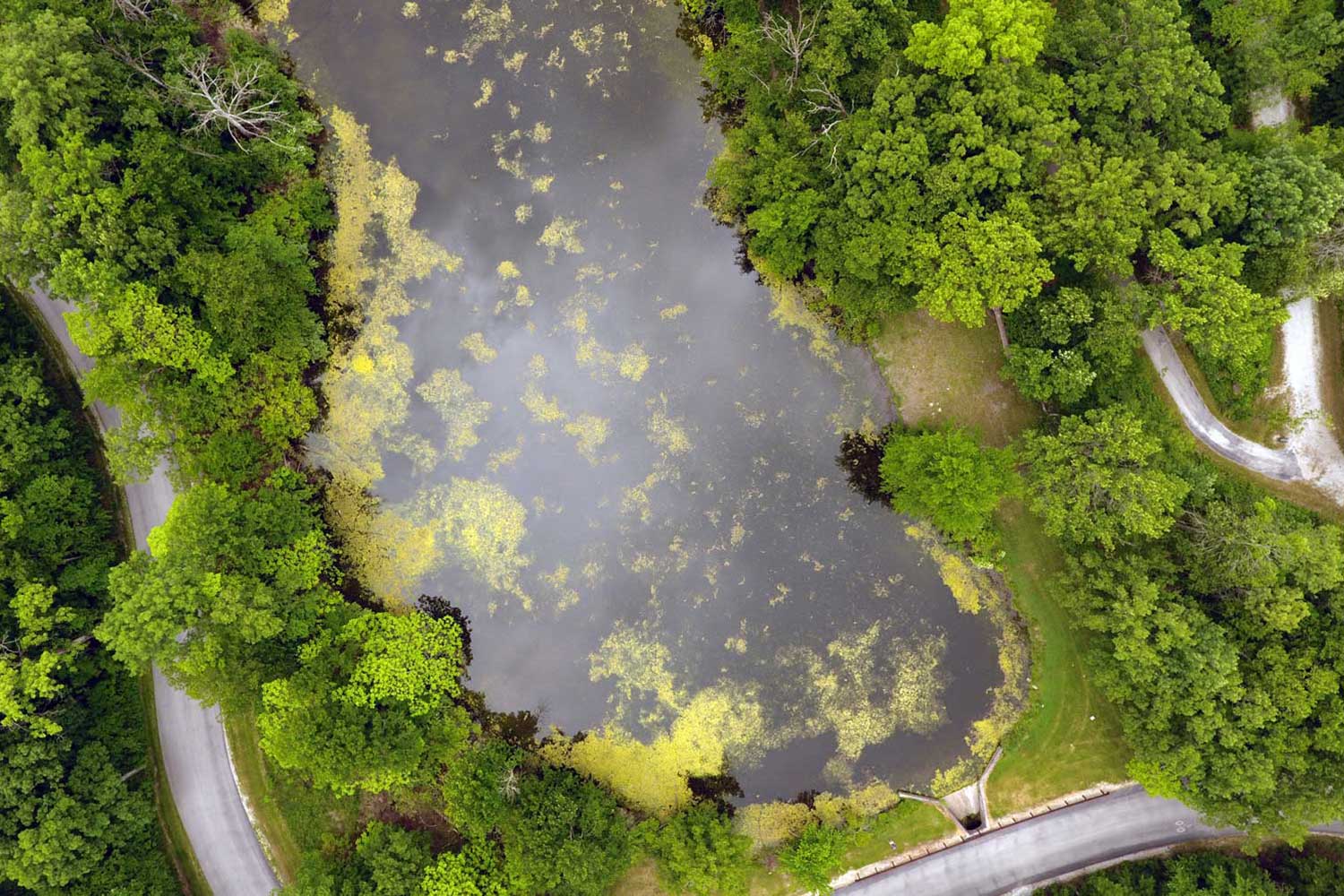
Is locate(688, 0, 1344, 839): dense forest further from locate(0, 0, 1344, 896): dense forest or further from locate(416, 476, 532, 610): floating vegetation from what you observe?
locate(416, 476, 532, 610): floating vegetation

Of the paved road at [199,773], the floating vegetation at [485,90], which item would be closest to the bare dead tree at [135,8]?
the paved road at [199,773]

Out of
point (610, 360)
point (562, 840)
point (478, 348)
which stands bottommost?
point (562, 840)

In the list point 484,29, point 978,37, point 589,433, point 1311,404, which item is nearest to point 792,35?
point 978,37

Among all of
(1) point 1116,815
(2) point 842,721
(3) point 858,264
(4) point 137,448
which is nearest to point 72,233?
(4) point 137,448

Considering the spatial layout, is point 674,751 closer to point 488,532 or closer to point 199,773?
point 488,532

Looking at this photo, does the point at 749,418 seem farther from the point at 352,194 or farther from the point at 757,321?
the point at 352,194

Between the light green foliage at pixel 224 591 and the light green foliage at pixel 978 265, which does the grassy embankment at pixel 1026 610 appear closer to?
the light green foliage at pixel 978 265
